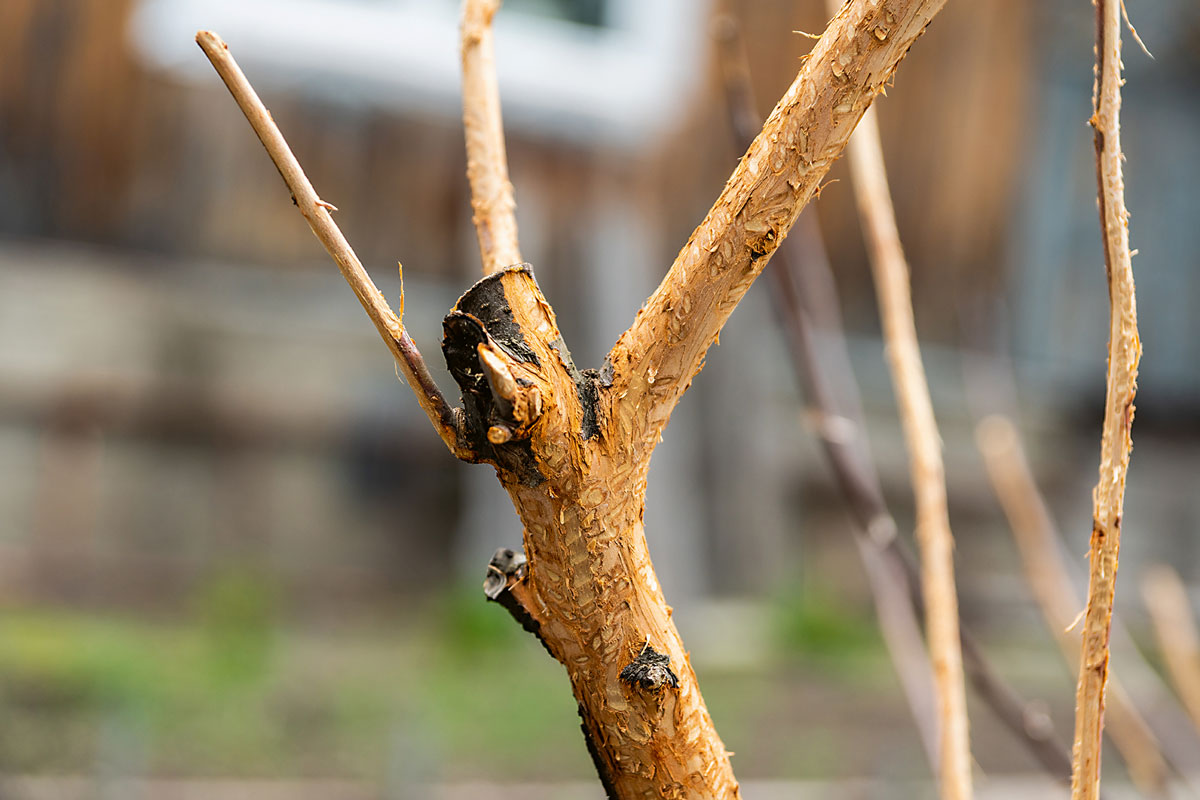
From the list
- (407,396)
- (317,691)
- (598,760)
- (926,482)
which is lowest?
(598,760)

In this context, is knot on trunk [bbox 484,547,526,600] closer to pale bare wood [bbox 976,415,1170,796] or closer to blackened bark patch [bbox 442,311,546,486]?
blackened bark patch [bbox 442,311,546,486]

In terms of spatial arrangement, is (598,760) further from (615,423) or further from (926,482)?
(926,482)

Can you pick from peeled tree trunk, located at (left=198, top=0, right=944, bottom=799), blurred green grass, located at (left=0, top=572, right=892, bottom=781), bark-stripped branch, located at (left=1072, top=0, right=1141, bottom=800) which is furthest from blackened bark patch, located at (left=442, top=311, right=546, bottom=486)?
blurred green grass, located at (left=0, top=572, right=892, bottom=781)

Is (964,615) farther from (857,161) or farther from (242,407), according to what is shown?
(857,161)

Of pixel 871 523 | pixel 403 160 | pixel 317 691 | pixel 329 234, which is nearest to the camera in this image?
pixel 329 234

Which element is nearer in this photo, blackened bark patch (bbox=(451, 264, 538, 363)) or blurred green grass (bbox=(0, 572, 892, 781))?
blackened bark patch (bbox=(451, 264, 538, 363))

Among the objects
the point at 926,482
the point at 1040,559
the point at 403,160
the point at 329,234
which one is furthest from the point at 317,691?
the point at 329,234
